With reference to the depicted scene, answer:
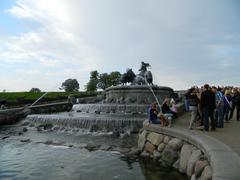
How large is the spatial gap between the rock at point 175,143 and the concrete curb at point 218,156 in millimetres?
128

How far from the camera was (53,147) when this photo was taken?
15.2 meters

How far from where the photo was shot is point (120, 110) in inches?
1059

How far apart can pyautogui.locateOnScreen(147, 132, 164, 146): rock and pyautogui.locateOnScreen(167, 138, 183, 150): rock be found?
0.95 metres

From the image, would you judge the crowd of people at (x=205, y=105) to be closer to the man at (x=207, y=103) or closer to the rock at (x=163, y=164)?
the man at (x=207, y=103)

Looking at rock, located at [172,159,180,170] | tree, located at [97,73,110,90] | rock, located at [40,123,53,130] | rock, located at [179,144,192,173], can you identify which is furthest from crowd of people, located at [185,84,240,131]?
tree, located at [97,73,110,90]

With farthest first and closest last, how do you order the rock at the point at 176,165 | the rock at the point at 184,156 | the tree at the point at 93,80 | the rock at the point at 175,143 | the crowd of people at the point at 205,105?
1. the tree at the point at 93,80
2. the crowd of people at the point at 205,105
3. the rock at the point at 175,143
4. the rock at the point at 176,165
5. the rock at the point at 184,156

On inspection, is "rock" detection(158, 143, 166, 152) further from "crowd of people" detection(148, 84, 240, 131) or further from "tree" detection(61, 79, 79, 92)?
"tree" detection(61, 79, 79, 92)

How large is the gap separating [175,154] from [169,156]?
0.30 metres

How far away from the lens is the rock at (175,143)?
35.9ft

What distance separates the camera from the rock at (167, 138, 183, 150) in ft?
35.9

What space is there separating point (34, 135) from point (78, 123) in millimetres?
A: 2592

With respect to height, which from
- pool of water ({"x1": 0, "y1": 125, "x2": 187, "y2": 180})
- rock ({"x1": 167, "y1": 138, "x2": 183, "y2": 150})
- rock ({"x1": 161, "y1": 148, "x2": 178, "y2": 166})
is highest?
rock ({"x1": 167, "y1": 138, "x2": 183, "y2": 150})

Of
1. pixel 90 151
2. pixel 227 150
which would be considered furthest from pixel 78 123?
pixel 227 150

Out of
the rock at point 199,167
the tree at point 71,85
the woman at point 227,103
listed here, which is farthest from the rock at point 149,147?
the tree at point 71,85
